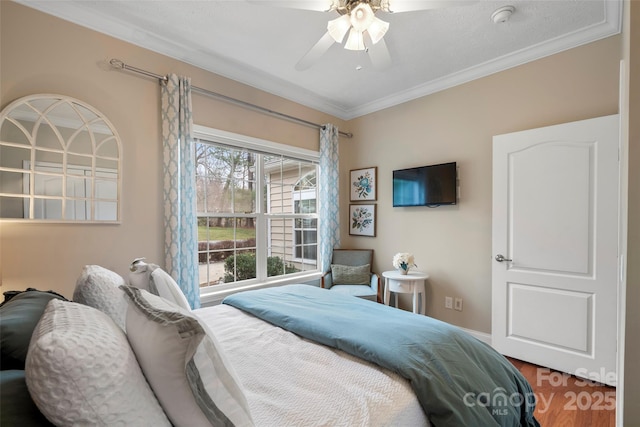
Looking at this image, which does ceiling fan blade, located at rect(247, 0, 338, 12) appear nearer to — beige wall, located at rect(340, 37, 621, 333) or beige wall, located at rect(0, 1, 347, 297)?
beige wall, located at rect(0, 1, 347, 297)

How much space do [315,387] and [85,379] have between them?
737mm

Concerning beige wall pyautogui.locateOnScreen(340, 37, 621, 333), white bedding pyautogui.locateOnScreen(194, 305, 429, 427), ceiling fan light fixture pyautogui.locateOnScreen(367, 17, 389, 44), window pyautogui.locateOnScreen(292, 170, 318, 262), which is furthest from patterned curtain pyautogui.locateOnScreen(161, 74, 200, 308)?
beige wall pyautogui.locateOnScreen(340, 37, 621, 333)

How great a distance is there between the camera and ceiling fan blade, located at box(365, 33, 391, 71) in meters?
1.89

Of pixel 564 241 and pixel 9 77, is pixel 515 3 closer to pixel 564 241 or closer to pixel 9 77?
pixel 564 241

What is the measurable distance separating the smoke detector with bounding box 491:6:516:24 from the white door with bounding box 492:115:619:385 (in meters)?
0.92

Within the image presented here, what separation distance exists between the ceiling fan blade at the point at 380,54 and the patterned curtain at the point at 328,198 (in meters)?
1.69

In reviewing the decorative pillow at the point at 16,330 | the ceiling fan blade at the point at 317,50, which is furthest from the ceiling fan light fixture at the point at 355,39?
the decorative pillow at the point at 16,330

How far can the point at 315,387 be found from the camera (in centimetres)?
108

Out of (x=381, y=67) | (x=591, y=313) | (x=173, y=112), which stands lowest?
(x=591, y=313)

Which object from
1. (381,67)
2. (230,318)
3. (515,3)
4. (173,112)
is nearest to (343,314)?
(230,318)

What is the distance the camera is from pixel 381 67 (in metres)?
2.12

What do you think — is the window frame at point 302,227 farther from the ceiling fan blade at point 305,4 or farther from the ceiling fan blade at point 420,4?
the ceiling fan blade at point 420,4

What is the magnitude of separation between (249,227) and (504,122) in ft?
9.03

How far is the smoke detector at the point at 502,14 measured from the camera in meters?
2.10
